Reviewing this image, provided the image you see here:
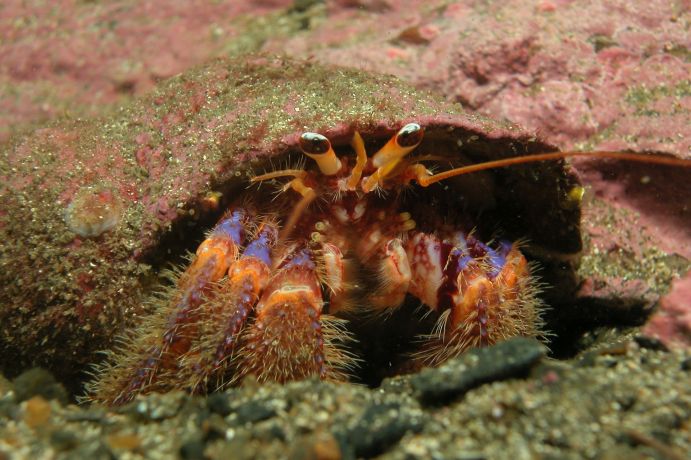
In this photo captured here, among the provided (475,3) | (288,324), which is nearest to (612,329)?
(288,324)

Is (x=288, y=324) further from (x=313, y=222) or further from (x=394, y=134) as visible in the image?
(x=394, y=134)

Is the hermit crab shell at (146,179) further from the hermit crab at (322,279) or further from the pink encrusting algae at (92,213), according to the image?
the hermit crab at (322,279)

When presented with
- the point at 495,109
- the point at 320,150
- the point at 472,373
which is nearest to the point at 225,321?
the point at 320,150

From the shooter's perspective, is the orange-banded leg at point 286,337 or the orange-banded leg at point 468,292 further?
the orange-banded leg at point 468,292

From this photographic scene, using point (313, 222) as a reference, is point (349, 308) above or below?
below

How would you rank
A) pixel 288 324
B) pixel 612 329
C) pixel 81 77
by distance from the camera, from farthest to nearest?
pixel 81 77
pixel 612 329
pixel 288 324

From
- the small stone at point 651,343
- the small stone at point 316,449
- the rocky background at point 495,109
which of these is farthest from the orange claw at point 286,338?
the small stone at point 651,343

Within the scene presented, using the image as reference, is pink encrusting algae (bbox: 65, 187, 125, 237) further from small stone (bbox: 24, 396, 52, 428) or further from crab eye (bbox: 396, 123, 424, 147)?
crab eye (bbox: 396, 123, 424, 147)

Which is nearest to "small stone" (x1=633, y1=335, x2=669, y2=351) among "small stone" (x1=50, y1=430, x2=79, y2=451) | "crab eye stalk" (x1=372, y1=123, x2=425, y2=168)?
"crab eye stalk" (x1=372, y1=123, x2=425, y2=168)
